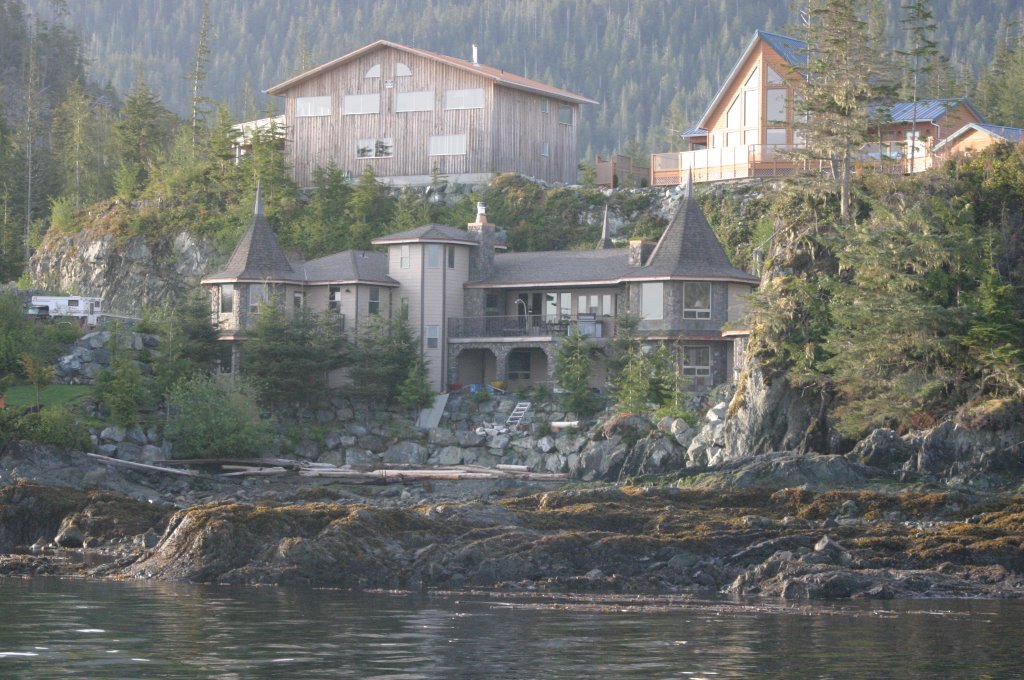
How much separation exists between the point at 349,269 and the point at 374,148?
46.0 ft

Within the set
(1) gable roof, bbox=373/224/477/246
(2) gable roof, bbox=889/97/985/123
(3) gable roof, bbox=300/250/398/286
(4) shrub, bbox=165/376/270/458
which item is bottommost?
(4) shrub, bbox=165/376/270/458

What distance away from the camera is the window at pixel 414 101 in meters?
73.8

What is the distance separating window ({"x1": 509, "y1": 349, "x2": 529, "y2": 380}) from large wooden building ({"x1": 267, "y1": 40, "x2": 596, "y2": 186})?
12.5m

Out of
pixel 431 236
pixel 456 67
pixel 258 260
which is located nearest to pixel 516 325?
pixel 431 236

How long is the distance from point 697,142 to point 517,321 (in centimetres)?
2250

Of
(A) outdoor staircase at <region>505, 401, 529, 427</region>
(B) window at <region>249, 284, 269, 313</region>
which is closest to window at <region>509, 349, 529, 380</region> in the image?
(A) outdoor staircase at <region>505, 401, 529, 427</region>

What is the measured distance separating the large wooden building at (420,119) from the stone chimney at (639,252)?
14613 mm

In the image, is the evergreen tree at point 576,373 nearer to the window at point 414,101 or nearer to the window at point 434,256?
the window at point 434,256

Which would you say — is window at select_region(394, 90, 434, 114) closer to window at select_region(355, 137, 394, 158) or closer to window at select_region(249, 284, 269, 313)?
window at select_region(355, 137, 394, 158)

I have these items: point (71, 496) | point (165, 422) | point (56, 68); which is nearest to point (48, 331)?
point (165, 422)

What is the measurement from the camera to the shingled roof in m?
61.5

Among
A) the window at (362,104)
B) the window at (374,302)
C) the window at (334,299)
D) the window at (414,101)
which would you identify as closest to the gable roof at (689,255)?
the window at (374,302)

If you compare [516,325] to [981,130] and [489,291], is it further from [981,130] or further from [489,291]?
[981,130]

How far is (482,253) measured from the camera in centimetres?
6266
